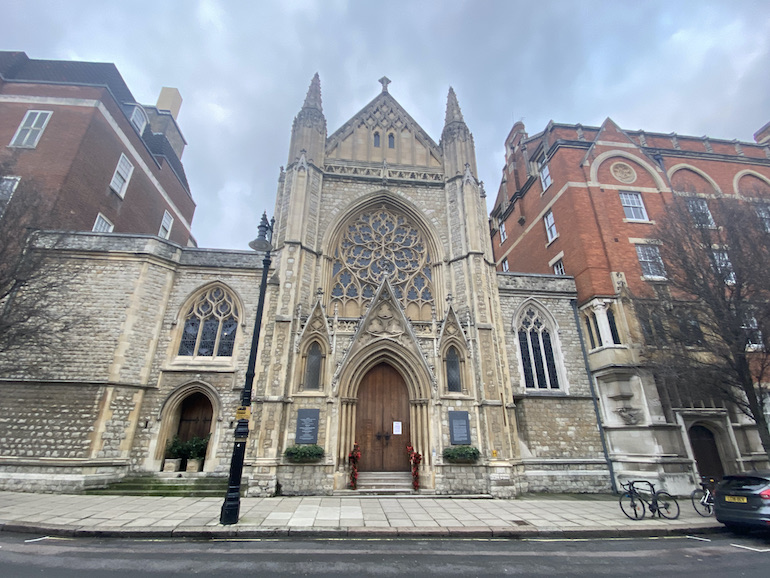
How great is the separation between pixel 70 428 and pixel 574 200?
2216 cm

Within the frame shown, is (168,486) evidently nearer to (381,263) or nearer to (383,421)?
(383,421)

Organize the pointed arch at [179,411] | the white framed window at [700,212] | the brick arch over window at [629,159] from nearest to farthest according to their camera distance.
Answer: the pointed arch at [179,411]
the white framed window at [700,212]
the brick arch over window at [629,159]

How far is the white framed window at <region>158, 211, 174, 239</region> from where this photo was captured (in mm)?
23516

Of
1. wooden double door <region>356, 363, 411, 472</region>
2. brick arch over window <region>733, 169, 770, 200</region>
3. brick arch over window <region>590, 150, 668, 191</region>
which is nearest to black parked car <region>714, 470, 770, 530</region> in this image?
wooden double door <region>356, 363, 411, 472</region>

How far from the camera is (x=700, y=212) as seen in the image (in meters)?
12.7

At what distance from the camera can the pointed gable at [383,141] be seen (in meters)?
18.5

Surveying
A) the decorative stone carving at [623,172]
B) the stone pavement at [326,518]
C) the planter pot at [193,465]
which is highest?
the decorative stone carving at [623,172]

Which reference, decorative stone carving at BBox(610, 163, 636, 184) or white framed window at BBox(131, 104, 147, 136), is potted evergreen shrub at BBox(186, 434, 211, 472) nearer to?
white framed window at BBox(131, 104, 147, 136)

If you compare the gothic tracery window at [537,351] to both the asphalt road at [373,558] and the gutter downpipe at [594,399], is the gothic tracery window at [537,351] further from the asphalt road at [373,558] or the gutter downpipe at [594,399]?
the asphalt road at [373,558]

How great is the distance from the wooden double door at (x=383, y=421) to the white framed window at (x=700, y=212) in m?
12.2

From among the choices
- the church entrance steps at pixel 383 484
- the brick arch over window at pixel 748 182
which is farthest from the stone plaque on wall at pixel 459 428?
the brick arch over window at pixel 748 182

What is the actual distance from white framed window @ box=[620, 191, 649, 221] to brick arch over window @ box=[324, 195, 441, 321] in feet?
32.4

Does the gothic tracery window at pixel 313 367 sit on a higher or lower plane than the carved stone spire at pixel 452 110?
lower

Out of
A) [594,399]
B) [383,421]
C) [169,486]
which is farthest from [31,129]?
[594,399]
